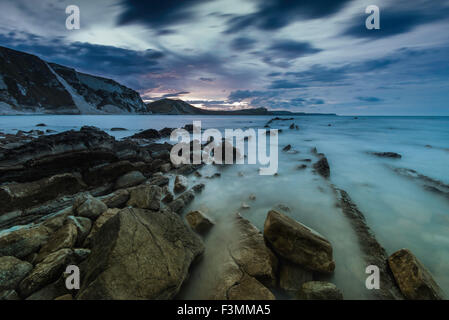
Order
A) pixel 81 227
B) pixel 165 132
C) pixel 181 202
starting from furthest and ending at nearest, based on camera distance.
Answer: pixel 165 132
pixel 181 202
pixel 81 227

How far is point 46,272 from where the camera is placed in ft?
7.36

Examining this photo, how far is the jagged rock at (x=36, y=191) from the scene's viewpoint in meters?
3.82

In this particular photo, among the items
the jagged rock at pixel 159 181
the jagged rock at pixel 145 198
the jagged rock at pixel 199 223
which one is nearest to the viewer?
the jagged rock at pixel 199 223

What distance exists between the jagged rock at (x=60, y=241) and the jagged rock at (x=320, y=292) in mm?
3480

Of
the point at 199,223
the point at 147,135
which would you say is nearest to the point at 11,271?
the point at 199,223

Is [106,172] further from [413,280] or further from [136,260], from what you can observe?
[413,280]

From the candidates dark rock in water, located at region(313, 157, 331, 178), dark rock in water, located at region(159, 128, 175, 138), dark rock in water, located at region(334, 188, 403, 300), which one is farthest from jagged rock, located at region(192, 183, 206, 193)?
dark rock in water, located at region(159, 128, 175, 138)

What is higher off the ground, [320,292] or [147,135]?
[147,135]

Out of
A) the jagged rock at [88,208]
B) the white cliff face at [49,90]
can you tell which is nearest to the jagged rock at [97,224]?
the jagged rock at [88,208]

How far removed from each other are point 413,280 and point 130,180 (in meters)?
6.60

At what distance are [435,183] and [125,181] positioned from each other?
10.5m

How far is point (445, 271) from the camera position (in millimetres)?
2924

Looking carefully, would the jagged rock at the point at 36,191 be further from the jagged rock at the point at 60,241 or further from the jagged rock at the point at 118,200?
the jagged rock at the point at 60,241

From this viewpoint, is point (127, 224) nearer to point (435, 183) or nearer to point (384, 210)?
point (384, 210)
